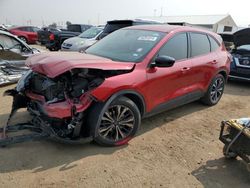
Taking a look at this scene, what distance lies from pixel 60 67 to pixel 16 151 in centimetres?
134

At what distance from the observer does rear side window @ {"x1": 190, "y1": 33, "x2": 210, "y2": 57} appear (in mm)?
5246

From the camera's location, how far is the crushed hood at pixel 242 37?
9695 millimetres

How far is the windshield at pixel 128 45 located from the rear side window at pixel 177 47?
0.18m

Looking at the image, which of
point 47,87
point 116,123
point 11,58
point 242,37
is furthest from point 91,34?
point 116,123

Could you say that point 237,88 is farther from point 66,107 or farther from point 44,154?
point 44,154

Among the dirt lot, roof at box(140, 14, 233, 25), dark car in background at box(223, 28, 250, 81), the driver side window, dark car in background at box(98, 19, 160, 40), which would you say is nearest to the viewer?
the dirt lot

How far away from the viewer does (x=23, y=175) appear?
10.6 feet

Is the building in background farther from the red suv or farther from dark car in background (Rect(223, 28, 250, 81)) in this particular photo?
dark car in background (Rect(223, 28, 250, 81))

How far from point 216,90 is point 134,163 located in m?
3.32

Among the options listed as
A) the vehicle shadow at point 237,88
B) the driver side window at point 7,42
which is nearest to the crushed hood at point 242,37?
the vehicle shadow at point 237,88

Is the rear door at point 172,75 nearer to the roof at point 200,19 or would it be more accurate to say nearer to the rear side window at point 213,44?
the rear side window at point 213,44

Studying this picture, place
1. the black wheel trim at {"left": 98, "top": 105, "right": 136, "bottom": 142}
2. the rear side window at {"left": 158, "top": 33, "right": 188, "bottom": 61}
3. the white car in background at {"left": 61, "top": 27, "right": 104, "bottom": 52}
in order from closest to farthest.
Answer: the black wheel trim at {"left": 98, "top": 105, "right": 136, "bottom": 142} → the rear side window at {"left": 158, "top": 33, "right": 188, "bottom": 61} → the white car in background at {"left": 61, "top": 27, "right": 104, "bottom": 52}

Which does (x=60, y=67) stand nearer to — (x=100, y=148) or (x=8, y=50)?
(x=100, y=148)

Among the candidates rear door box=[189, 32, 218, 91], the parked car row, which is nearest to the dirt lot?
rear door box=[189, 32, 218, 91]
